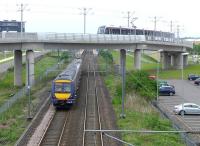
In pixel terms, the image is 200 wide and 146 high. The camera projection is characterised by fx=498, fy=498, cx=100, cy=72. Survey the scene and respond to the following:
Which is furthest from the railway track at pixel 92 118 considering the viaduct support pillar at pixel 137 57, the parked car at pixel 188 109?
the viaduct support pillar at pixel 137 57

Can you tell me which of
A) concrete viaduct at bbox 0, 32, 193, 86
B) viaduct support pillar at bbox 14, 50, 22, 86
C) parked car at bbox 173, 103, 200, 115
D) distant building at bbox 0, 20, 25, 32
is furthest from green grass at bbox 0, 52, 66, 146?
distant building at bbox 0, 20, 25, 32

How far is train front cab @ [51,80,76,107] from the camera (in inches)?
1615

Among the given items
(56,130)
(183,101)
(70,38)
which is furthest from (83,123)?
(70,38)

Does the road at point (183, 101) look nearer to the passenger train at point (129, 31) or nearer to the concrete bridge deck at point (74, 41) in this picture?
the concrete bridge deck at point (74, 41)

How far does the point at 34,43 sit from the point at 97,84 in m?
A: 9.68

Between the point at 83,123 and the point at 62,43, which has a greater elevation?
the point at 62,43

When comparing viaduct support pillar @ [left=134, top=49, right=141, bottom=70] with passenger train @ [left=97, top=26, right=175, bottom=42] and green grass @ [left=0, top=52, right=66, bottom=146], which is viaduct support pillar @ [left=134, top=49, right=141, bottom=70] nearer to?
passenger train @ [left=97, top=26, right=175, bottom=42]

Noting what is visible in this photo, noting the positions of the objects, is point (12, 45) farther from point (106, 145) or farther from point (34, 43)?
point (106, 145)

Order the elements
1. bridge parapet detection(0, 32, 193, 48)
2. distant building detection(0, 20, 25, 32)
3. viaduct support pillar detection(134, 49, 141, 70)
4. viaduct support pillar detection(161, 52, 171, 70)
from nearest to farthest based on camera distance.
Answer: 1. bridge parapet detection(0, 32, 193, 48)
2. distant building detection(0, 20, 25, 32)
3. viaduct support pillar detection(134, 49, 141, 70)
4. viaduct support pillar detection(161, 52, 171, 70)

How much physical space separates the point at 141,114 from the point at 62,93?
6.95 m

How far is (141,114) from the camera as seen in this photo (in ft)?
128

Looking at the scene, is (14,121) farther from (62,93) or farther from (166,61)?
(166,61)

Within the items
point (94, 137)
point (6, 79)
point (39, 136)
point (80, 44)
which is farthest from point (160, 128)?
point (6, 79)

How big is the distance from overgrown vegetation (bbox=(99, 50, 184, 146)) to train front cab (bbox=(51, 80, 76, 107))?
13.6 feet
